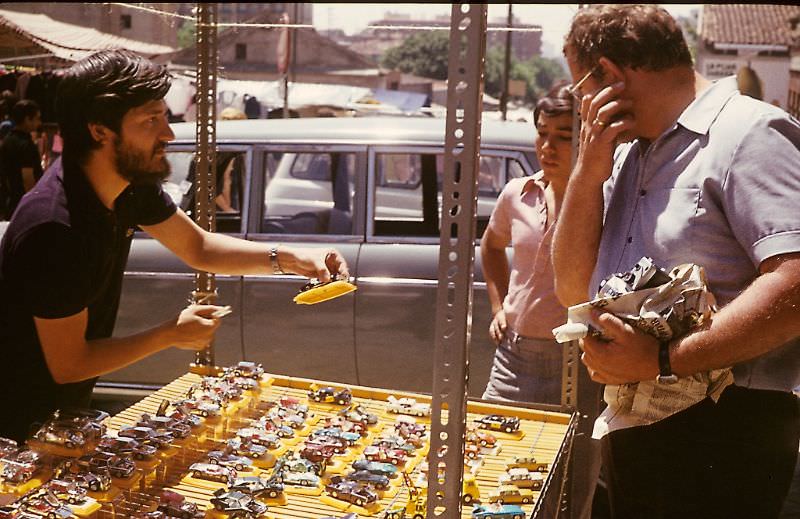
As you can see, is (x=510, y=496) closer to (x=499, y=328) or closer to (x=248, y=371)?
(x=248, y=371)

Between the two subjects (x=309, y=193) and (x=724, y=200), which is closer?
(x=724, y=200)

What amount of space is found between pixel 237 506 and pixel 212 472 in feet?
0.84

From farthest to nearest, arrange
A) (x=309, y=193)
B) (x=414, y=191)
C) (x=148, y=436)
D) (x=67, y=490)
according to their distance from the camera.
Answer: (x=414, y=191), (x=309, y=193), (x=148, y=436), (x=67, y=490)

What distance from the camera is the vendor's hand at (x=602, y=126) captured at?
79.0 inches

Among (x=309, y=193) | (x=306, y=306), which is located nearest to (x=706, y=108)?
(x=306, y=306)

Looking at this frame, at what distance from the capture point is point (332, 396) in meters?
2.99

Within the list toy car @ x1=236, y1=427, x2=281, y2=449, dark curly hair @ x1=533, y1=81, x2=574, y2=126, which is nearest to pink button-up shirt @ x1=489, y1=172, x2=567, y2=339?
dark curly hair @ x1=533, y1=81, x2=574, y2=126

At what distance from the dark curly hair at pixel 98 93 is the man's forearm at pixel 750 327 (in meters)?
1.51

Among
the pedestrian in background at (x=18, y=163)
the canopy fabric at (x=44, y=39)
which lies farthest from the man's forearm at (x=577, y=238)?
the pedestrian in background at (x=18, y=163)

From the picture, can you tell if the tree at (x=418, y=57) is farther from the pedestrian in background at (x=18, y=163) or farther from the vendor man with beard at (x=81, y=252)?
the vendor man with beard at (x=81, y=252)

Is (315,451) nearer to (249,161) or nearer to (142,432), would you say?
(142,432)

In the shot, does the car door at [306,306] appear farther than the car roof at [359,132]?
No

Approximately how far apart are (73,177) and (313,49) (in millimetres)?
59787

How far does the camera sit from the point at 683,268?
70.5 inches
